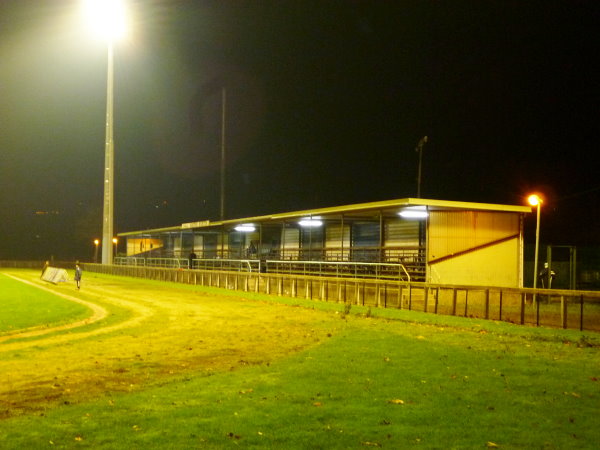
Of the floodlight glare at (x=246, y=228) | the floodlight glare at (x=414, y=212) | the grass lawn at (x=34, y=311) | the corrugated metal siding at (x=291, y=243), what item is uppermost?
the floodlight glare at (x=414, y=212)

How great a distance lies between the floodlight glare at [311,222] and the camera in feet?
112

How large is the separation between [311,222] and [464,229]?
36.6 ft

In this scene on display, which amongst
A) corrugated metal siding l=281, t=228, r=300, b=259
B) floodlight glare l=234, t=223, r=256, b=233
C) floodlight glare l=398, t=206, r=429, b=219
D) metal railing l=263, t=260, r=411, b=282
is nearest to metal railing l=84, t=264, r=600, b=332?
metal railing l=263, t=260, r=411, b=282

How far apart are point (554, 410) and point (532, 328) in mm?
8609

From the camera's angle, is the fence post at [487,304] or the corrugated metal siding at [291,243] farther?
the corrugated metal siding at [291,243]

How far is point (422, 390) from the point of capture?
25.6ft

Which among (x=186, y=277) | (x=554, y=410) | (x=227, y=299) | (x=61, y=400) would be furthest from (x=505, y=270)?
(x=61, y=400)

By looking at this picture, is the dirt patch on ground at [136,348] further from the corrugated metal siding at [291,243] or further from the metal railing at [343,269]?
the corrugated metal siding at [291,243]

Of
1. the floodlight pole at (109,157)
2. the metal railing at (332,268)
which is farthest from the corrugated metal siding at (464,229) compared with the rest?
the floodlight pole at (109,157)

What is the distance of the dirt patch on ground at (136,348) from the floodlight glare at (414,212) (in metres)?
8.42

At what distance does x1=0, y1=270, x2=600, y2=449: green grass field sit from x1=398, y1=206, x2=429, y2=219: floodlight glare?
1148 centimetres

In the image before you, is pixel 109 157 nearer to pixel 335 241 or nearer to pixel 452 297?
pixel 335 241

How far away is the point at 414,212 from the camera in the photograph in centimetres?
2823

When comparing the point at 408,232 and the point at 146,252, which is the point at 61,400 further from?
the point at 146,252
